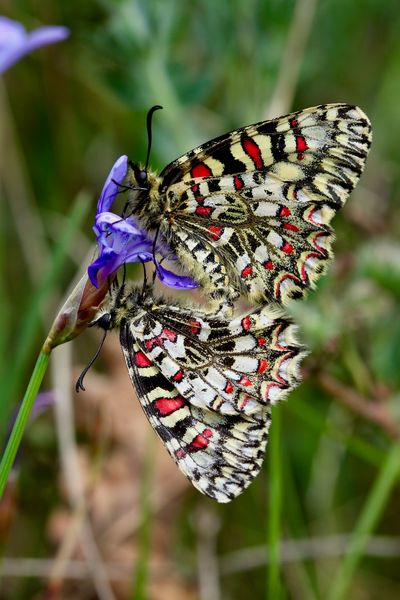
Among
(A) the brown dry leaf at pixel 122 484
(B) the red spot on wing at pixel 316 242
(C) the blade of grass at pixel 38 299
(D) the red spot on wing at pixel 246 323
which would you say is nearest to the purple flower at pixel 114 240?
(D) the red spot on wing at pixel 246 323

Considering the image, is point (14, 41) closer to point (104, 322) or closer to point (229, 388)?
point (104, 322)

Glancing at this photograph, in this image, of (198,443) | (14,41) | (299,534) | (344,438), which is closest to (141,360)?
(198,443)

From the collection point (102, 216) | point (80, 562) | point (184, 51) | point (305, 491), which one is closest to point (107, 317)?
point (102, 216)

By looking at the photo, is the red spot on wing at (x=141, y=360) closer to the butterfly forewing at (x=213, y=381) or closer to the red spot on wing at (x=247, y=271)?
the butterfly forewing at (x=213, y=381)

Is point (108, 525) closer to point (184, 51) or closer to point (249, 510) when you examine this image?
point (249, 510)

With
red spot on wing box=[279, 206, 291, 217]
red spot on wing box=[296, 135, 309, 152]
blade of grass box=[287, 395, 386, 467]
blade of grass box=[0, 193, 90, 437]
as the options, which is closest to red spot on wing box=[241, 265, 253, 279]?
red spot on wing box=[279, 206, 291, 217]

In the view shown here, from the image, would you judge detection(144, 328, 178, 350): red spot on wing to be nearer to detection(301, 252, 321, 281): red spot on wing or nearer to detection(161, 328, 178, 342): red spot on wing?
detection(161, 328, 178, 342): red spot on wing
